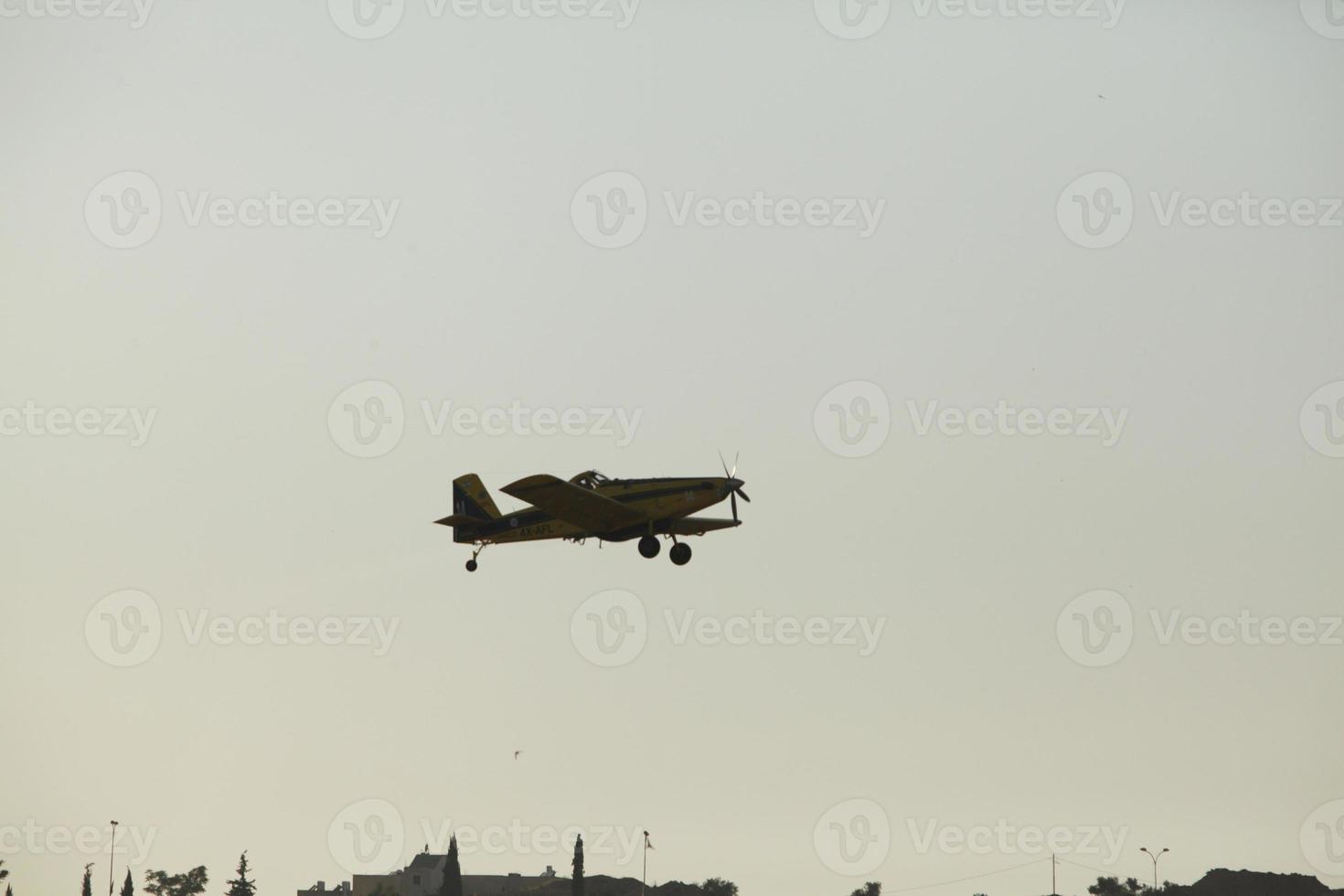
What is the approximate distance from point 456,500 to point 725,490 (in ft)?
37.9

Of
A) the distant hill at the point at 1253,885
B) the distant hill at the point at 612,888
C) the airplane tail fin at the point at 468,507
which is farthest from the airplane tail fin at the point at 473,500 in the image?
the distant hill at the point at 1253,885

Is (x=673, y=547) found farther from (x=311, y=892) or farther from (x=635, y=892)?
(x=311, y=892)

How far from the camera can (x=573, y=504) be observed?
201 feet

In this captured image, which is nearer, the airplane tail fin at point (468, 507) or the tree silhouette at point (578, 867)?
the airplane tail fin at point (468, 507)

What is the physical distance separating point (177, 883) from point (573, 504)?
7788cm

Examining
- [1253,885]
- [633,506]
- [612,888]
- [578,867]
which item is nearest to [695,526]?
[633,506]

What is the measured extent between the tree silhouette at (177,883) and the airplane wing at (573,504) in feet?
247

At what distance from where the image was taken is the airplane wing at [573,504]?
59938mm

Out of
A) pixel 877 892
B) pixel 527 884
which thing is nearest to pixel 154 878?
pixel 527 884

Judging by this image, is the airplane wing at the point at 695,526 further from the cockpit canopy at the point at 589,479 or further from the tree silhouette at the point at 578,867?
the tree silhouette at the point at 578,867

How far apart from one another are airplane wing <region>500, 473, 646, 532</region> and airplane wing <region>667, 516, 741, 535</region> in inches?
44.3

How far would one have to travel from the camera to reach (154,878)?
12800cm

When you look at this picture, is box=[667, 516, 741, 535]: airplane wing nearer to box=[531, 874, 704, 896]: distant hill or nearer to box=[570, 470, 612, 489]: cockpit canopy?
box=[570, 470, 612, 489]: cockpit canopy

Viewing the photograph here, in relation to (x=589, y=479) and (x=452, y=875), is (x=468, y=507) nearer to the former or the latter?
(x=589, y=479)
